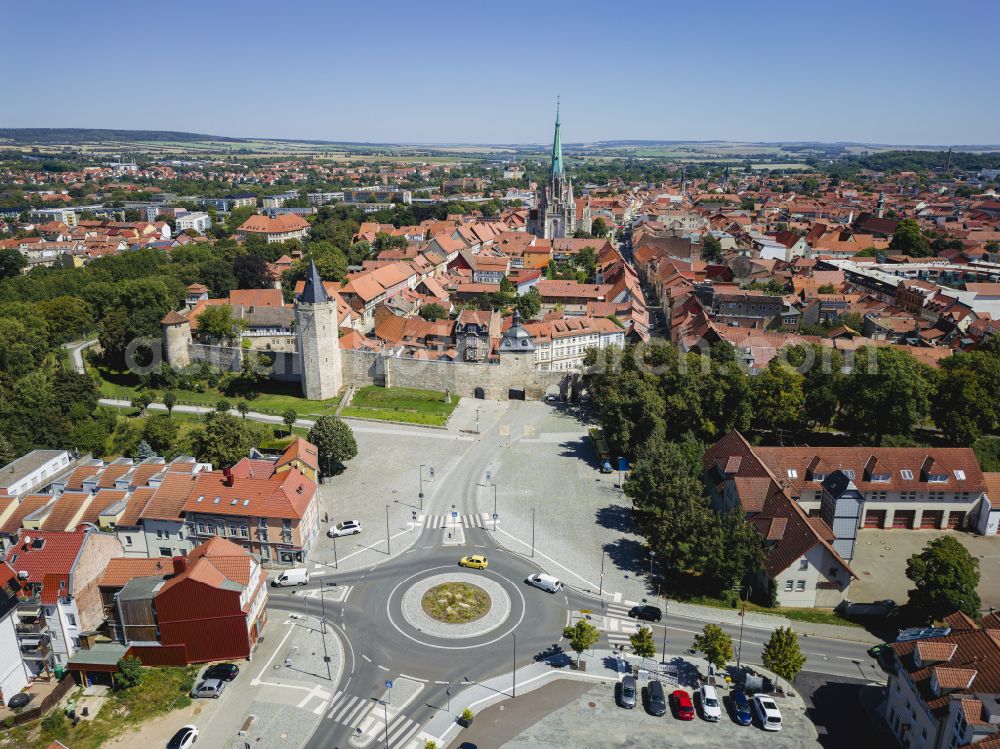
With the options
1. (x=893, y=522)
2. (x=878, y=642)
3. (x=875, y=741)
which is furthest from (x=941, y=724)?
(x=893, y=522)

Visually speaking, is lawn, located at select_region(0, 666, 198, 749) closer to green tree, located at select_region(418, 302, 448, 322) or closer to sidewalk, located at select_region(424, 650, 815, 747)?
sidewalk, located at select_region(424, 650, 815, 747)

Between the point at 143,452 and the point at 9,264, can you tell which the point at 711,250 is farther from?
the point at 9,264

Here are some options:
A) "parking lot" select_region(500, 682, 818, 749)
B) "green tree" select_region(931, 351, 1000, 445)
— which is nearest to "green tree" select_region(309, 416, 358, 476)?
"parking lot" select_region(500, 682, 818, 749)

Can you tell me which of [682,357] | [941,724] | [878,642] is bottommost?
[878,642]

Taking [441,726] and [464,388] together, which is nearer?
[441,726]

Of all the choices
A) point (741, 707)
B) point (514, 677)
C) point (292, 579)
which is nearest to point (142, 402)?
point (292, 579)

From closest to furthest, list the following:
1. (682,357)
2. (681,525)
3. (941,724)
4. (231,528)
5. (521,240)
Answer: (941,724) < (681,525) < (231,528) < (682,357) < (521,240)

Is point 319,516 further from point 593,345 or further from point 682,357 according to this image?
point 593,345
